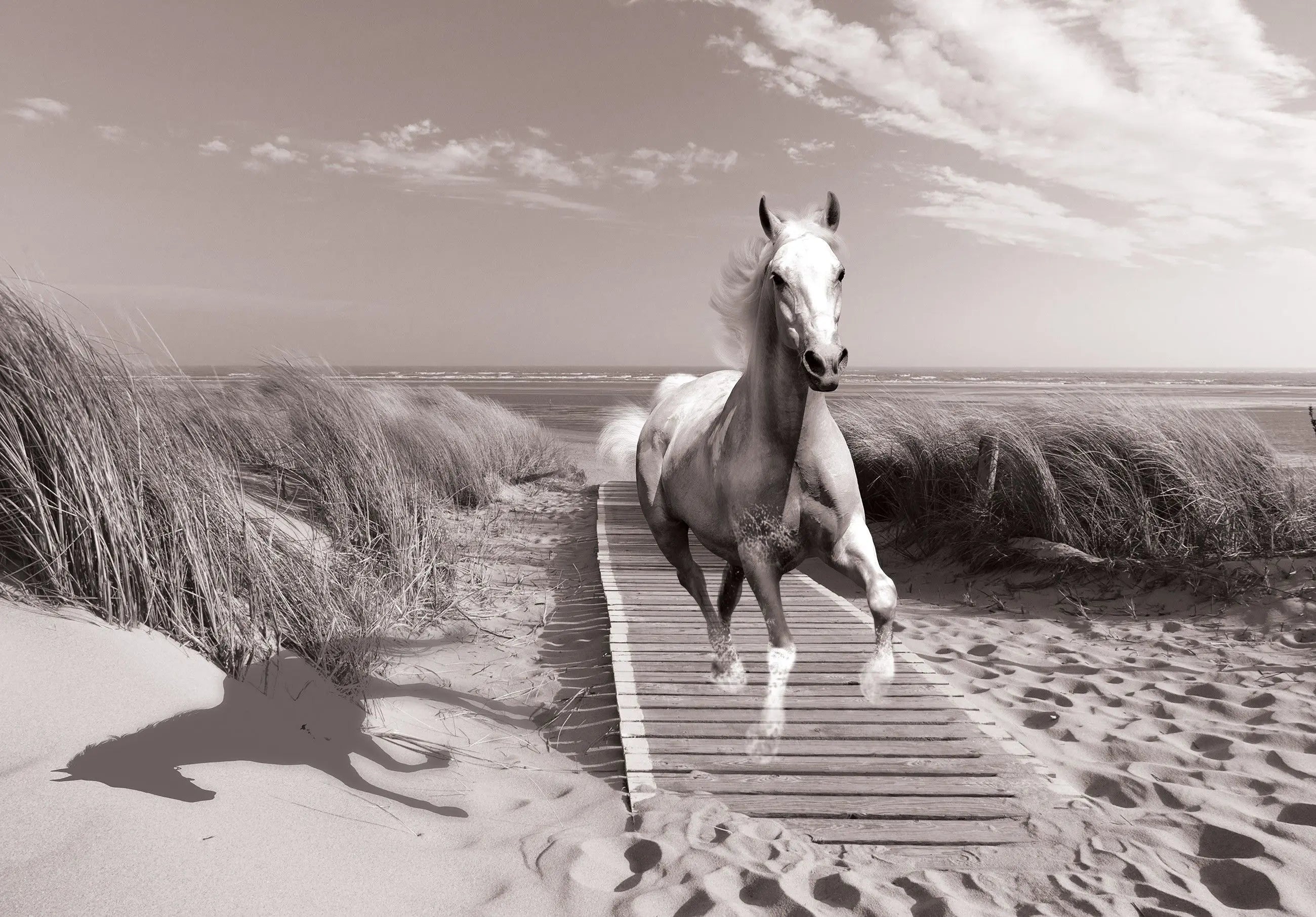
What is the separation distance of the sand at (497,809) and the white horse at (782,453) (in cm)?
97

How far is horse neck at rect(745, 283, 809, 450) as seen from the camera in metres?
2.15

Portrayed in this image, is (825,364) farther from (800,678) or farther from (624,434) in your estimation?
(800,678)

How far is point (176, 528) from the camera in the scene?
3.83m

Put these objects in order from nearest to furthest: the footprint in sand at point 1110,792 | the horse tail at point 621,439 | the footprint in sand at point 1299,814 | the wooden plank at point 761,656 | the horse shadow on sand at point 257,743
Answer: the horse shadow on sand at point 257,743, the footprint in sand at point 1299,814, the footprint in sand at point 1110,792, the horse tail at point 621,439, the wooden plank at point 761,656

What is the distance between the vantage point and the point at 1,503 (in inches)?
138

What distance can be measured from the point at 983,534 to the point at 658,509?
20.4ft

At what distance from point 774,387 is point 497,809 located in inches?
94.9

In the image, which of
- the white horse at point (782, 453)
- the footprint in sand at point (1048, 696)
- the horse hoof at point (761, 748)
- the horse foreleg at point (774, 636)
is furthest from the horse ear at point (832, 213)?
the footprint in sand at point (1048, 696)

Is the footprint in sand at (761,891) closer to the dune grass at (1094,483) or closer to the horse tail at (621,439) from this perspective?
the horse tail at (621,439)

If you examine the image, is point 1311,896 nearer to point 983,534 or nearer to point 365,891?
point 365,891

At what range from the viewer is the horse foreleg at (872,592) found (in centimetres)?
209

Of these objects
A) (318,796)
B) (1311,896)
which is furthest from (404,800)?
(1311,896)

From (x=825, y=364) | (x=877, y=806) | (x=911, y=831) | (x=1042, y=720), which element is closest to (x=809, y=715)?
(x=877, y=806)

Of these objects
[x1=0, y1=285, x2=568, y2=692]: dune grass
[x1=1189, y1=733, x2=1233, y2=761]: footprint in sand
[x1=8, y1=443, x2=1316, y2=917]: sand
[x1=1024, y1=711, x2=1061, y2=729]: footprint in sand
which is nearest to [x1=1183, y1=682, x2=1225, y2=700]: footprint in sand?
[x1=8, y1=443, x2=1316, y2=917]: sand
